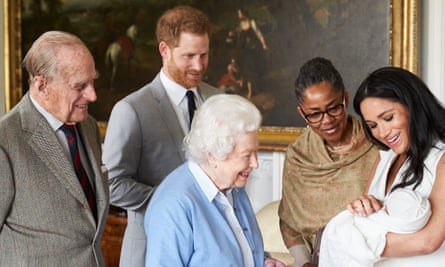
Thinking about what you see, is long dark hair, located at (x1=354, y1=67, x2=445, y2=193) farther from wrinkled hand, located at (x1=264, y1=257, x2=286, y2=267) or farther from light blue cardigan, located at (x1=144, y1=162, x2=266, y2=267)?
light blue cardigan, located at (x1=144, y1=162, x2=266, y2=267)

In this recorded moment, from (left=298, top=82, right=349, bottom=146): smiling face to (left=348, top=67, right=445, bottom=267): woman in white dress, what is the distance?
16.4 inches

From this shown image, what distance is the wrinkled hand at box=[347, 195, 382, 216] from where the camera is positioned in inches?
105

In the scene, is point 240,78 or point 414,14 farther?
point 240,78

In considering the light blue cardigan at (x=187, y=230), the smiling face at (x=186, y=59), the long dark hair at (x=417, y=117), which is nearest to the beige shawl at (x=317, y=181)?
the long dark hair at (x=417, y=117)

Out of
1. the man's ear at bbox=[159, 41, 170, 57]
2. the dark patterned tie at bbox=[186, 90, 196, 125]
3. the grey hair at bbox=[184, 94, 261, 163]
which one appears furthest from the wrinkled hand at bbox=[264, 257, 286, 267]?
the man's ear at bbox=[159, 41, 170, 57]

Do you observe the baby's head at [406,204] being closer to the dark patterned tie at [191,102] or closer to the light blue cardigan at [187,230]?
the light blue cardigan at [187,230]

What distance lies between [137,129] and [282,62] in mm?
2244

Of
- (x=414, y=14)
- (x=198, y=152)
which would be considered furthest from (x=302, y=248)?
(x=414, y=14)

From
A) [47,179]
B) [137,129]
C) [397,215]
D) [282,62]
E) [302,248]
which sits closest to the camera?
[397,215]

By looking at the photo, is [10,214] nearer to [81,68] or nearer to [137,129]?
[81,68]

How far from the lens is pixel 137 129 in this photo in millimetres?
3541

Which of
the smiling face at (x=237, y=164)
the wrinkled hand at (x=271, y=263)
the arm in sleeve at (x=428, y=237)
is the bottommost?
the wrinkled hand at (x=271, y=263)

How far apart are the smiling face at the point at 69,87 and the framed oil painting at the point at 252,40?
2752 millimetres

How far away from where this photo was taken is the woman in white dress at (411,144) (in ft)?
8.36
